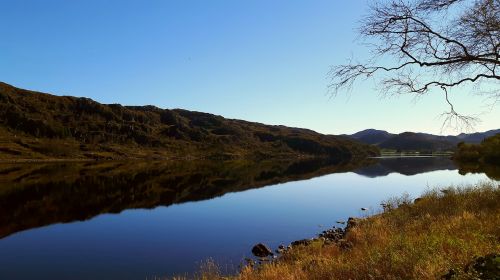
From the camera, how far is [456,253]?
8820mm

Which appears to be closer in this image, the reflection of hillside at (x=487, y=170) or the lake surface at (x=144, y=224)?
the lake surface at (x=144, y=224)

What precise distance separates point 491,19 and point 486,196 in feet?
33.1

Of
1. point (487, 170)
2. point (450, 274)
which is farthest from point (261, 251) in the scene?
point (487, 170)

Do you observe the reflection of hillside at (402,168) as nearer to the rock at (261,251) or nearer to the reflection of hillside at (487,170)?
the reflection of hillside at (487,170)

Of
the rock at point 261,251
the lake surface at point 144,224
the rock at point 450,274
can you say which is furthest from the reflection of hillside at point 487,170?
the rock at point 450,274

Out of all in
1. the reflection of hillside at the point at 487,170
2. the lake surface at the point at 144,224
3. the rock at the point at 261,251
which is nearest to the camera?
the lake surface at the point at 144,224

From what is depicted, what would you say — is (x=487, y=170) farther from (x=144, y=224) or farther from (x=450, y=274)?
(x=450, y=274)

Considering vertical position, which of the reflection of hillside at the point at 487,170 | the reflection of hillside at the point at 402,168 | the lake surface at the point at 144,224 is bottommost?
the lake surface at the point at 144,224

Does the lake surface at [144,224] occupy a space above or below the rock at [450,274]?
below

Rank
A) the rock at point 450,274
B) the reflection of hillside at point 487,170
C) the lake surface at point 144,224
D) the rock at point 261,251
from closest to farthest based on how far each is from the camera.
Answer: the rock at point 450,274, the lake surface at point 144,224, the rock at point 261,251, the reflection of hillside at point 487,170

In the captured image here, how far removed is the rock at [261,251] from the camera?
76.7ft

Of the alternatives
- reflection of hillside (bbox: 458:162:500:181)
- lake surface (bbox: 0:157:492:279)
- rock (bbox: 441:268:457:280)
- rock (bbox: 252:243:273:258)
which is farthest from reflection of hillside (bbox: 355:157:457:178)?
rock (bbox: 441:268:457:280)

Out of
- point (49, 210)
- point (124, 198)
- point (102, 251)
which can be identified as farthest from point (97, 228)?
point (124, 198)

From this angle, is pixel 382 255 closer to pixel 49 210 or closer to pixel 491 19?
pixel 491 19
